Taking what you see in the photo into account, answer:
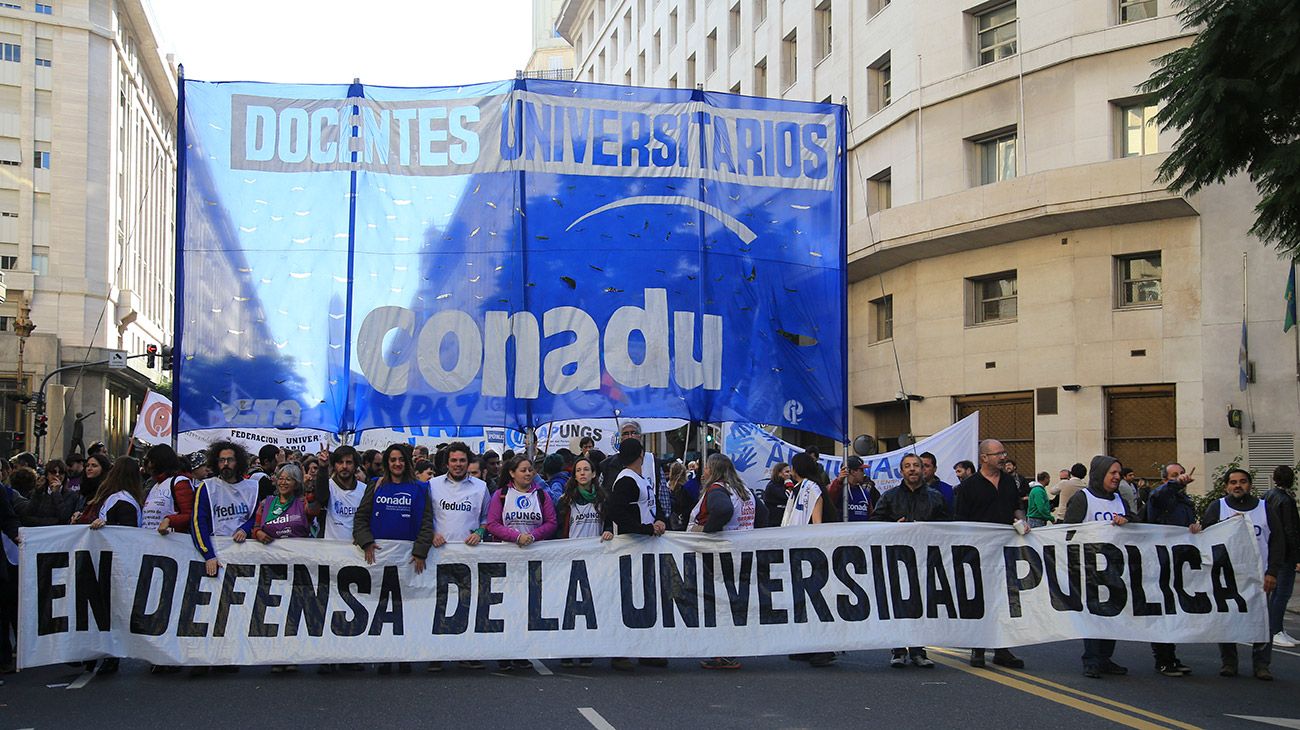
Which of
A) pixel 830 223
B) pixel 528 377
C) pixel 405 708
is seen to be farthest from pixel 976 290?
pixel 405 708

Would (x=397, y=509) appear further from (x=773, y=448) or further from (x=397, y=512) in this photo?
(x=773, y=448)

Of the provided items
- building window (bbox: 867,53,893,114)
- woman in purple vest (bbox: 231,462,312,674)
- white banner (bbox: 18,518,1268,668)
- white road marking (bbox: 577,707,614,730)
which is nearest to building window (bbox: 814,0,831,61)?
building window (bbox: 867,53,893,114)

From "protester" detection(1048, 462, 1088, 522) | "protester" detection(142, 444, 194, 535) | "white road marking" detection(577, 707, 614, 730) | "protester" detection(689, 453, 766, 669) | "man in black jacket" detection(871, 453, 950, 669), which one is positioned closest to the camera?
"white road marking" detection(577, 707, 614, 730)

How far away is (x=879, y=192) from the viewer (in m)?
31.4

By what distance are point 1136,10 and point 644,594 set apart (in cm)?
1959

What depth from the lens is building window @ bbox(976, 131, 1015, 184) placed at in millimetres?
27141

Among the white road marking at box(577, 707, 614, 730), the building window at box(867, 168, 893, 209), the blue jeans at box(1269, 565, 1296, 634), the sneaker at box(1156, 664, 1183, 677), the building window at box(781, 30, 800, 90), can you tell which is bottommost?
the sneaker at box(1156, 664, 1183, 677)

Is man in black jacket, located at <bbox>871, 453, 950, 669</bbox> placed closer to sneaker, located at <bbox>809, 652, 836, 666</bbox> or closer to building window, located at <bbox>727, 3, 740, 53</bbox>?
sneaker, located at <bbox>809, 652, 836, 666</bbox>

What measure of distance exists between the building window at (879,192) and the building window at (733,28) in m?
12.3

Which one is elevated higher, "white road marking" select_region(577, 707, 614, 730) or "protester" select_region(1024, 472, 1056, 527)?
"protester" select_region(1024, 472, 1056, 527)

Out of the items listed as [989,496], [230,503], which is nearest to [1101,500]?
[989,496]

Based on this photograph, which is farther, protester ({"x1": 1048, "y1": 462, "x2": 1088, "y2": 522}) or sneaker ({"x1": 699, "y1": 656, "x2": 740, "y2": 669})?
protester ({"x1": 1048, "y1": 462, "x2": 1088, "y2": 522})

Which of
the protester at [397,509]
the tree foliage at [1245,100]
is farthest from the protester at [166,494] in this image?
the tree foliage at [1245,100]

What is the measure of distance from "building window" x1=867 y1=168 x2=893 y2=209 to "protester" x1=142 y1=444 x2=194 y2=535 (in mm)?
23202
